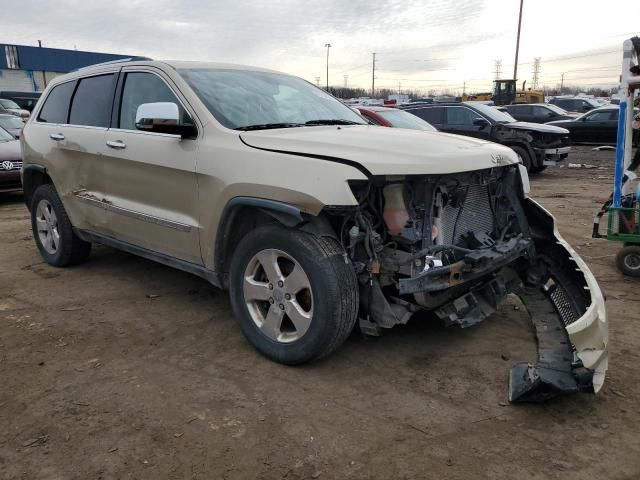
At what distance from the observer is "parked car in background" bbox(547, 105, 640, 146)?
720 inches

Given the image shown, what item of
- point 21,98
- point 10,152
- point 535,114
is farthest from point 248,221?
point 21,98

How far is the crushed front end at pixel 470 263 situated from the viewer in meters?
2.89

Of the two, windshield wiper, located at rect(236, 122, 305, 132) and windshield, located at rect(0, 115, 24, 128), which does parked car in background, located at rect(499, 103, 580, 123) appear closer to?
windshield, located at rect(0, 115, 24, 128)

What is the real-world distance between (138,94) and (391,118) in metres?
5.97

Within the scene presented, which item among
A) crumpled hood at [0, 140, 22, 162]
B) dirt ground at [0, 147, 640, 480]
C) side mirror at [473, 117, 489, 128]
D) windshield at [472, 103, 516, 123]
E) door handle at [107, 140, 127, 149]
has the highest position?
windshield at [472, 103, 516, 123]

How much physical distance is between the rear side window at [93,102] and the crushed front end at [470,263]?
2.40 metres

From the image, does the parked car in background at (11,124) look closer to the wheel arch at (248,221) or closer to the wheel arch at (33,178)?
the wheel arch at (33,178)

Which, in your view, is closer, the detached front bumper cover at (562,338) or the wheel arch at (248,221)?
the detached front bumper cover at (562,338)

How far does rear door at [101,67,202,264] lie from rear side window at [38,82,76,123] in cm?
101

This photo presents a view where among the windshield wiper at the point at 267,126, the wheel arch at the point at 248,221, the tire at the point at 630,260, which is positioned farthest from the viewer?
the tire at the point at 630,260

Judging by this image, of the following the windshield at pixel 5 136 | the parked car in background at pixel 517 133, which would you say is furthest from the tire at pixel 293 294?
the parked car in background at pixel 517 133

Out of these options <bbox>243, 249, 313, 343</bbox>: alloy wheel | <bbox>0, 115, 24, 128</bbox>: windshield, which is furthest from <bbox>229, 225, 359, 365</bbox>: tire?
<bbox>0, 115, 24, 128</bbox>: windshield

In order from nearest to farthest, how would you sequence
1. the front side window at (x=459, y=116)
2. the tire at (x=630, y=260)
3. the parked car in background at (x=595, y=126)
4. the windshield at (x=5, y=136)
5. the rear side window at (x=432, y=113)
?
the tire at (x=630, y=260) < the windshield at (x=5, y=136) < the front side window at (x=459, y=116) < the rear side window at (x=432, y=113) < the parked car in background at (x=595, y=126)

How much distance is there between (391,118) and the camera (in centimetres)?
945
